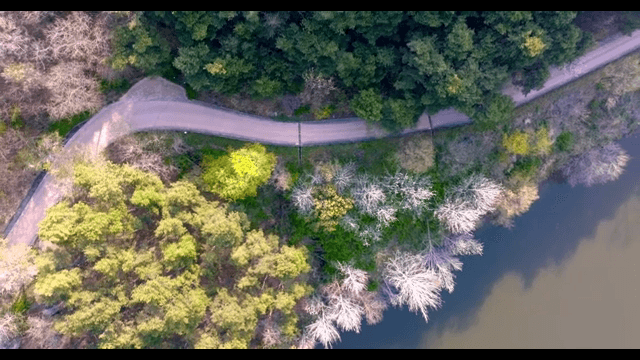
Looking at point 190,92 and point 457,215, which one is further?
point 190,92

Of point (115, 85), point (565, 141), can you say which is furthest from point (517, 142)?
point (115, 85)

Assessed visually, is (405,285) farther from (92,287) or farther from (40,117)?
(40,117)

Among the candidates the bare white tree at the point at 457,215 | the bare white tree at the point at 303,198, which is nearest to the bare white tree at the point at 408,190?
the bare white tree at the point at 457,215

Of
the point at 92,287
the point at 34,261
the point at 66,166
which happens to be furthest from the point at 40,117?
the point at 92,287

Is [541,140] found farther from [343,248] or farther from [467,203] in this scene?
[343,248]

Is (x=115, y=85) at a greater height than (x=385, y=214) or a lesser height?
greater
